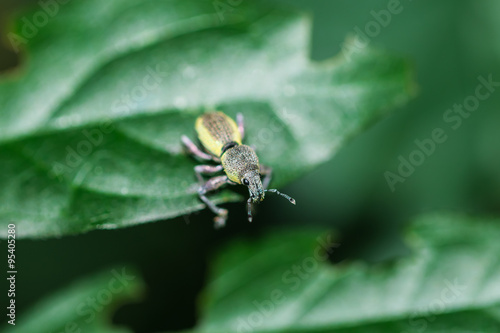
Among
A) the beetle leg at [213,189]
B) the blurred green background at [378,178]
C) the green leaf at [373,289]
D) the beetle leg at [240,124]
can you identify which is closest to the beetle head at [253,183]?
the beetle leg at [213,189]

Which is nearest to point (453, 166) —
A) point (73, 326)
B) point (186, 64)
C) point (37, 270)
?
point (186, 64)

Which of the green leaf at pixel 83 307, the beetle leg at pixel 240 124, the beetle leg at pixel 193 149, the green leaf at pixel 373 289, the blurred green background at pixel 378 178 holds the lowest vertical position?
the green leaf at pixel 373 289

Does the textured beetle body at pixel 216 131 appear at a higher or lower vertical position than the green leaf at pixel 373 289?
higher

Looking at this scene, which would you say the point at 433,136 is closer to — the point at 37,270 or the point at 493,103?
the point at 493,103

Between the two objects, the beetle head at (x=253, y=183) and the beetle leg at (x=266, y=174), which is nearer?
the beetle leg at (x=266, y=174)

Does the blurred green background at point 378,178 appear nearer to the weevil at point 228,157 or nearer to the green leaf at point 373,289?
the weevil at point 228,157

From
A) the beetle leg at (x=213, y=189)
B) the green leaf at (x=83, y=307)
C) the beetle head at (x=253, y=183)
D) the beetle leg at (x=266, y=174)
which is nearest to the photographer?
the beetle leg at (x=213, y=189)

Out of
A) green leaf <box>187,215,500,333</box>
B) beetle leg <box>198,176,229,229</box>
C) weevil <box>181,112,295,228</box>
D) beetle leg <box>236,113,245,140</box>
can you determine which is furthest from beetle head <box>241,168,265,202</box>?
green leaf <box>187,215,500,333</box>
